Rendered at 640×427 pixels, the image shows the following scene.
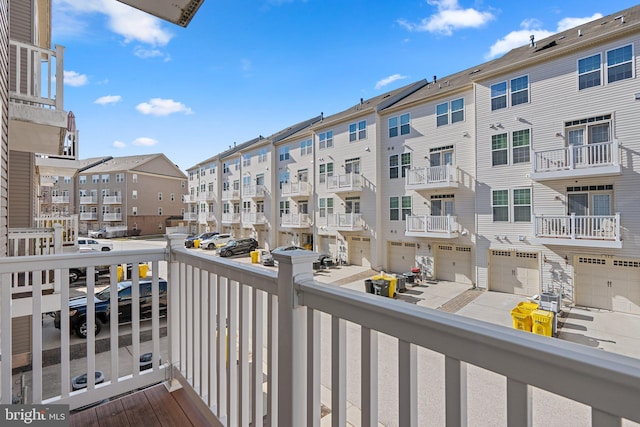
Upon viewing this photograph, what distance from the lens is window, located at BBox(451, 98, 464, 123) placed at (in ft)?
39.5

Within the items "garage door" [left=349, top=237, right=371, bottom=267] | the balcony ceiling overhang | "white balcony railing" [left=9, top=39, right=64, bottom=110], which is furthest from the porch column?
"garage door" [left=349, top=237, right=371, bottom=267]

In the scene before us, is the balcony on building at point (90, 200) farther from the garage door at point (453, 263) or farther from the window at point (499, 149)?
the window at point (499, 149)

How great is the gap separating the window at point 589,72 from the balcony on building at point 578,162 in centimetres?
204

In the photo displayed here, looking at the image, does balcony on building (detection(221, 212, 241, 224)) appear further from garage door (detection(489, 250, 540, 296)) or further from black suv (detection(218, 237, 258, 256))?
garage door (detection(489, 250, 540, 296))

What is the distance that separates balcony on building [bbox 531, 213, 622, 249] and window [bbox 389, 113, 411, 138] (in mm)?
6415

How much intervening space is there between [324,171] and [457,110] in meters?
7.54

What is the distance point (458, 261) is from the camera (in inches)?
476

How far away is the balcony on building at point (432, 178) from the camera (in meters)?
11.8

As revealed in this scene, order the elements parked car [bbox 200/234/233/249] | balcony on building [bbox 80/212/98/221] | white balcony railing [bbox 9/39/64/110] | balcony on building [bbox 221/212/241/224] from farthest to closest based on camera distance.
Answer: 1. balcony on building [bbox 80/212/98/221]
2. balcony on building [bbox 221/212/241/224]
3. parked car [bbox 200/234/233/249]
4. white balcony railing [bbox 9/39/64/110]

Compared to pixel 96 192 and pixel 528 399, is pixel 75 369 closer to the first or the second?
pixel 528 399

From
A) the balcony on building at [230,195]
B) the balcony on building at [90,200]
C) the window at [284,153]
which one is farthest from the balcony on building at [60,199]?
the window at [284,153]

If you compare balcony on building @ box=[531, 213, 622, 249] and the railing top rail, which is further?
balcony on building @ box=[531, 213, 622, 249]

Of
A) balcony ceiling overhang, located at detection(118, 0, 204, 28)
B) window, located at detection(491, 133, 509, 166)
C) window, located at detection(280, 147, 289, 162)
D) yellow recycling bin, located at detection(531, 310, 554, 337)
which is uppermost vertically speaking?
window, located at detection(280, 147, 289, 162)

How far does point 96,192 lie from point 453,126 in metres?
35.1
